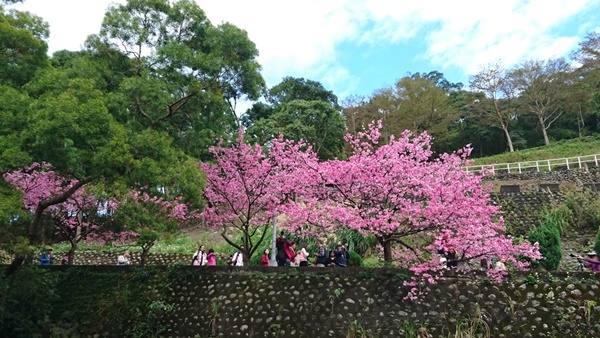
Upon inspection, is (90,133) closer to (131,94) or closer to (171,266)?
(131,94)

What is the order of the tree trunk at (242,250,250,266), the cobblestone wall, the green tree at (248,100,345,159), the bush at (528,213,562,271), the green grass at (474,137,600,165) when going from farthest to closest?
the green grass at (474,137,600,165), the green tree at (248,100,345,159), the tree trunk at (242,250,250,266), the bush at (528,213,562,271), the cobblestone wall

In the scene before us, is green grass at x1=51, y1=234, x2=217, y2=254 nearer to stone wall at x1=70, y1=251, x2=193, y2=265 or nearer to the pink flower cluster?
stone wall at x1=70, y1=251, x2=193, y2=265

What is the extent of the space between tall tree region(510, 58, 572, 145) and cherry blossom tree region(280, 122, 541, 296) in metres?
33.6

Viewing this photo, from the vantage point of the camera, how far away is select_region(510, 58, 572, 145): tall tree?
3719 centimetres

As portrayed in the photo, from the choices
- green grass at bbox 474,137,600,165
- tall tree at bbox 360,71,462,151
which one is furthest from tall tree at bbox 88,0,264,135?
green grass at bbox 474,137,600,165

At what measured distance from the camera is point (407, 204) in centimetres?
920

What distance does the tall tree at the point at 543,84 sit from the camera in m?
37.2

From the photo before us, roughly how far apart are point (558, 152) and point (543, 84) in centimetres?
788

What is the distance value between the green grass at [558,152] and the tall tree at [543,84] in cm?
240

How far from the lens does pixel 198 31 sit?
41.3 feet

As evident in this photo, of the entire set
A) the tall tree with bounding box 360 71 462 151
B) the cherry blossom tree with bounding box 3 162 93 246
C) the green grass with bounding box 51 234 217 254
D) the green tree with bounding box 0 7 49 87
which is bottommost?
the green grass with bounding box 51 234 217 254

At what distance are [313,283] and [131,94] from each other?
274 inches

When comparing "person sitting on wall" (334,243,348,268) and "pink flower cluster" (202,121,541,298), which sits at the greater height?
"pink flower cluster" (202,121,541,298)

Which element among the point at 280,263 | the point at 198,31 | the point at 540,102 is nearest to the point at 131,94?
the point at 198,31
